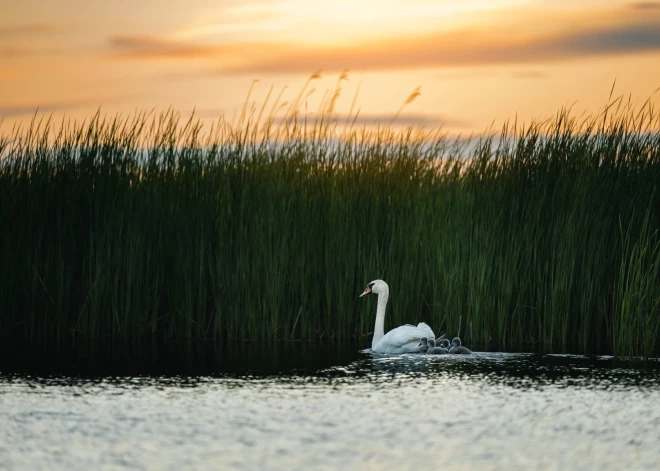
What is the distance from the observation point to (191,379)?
30.1ft

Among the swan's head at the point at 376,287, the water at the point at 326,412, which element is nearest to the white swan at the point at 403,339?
the water at the point at 326,412

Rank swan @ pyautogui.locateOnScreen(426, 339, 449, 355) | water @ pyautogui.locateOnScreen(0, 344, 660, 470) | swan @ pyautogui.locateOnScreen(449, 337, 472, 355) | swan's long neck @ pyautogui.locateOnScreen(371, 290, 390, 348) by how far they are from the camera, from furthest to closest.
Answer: swan's long neck @ pyautogui.locateOnScreen(371, 290, 390, 348) → swan @ pyautogui.locateOnScreen(426, 339, 449, 355) → swan @ pyautogui.locateOnScreen(449, 337, 472, 355) → water @ pyautogui.locateOnScreen(0, 344, 660, 470)

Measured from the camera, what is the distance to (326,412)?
7.50 metres

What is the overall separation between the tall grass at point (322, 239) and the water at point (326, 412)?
1.35m

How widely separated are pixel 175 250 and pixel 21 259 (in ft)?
6.84

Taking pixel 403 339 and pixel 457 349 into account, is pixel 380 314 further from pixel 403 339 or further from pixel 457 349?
pixel 457 349

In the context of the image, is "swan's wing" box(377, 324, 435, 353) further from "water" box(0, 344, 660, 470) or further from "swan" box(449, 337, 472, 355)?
"swan" box(449, 337, 472, 355)

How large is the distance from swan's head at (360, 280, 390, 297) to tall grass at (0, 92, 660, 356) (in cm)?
79

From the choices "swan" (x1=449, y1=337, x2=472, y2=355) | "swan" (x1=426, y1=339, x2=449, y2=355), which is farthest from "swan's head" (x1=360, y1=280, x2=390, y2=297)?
"swan" (x1=449, y1=337, x2=472, y2=355)

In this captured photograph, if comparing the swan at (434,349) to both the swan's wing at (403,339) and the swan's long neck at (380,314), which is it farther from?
the swan's long neck at (380,314)

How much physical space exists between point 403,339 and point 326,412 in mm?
2848

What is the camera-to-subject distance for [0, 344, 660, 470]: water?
623 cm

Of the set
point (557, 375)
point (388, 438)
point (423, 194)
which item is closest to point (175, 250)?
point (423, 194)

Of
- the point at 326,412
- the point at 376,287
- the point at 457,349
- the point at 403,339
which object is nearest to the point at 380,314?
the point at 376,287
